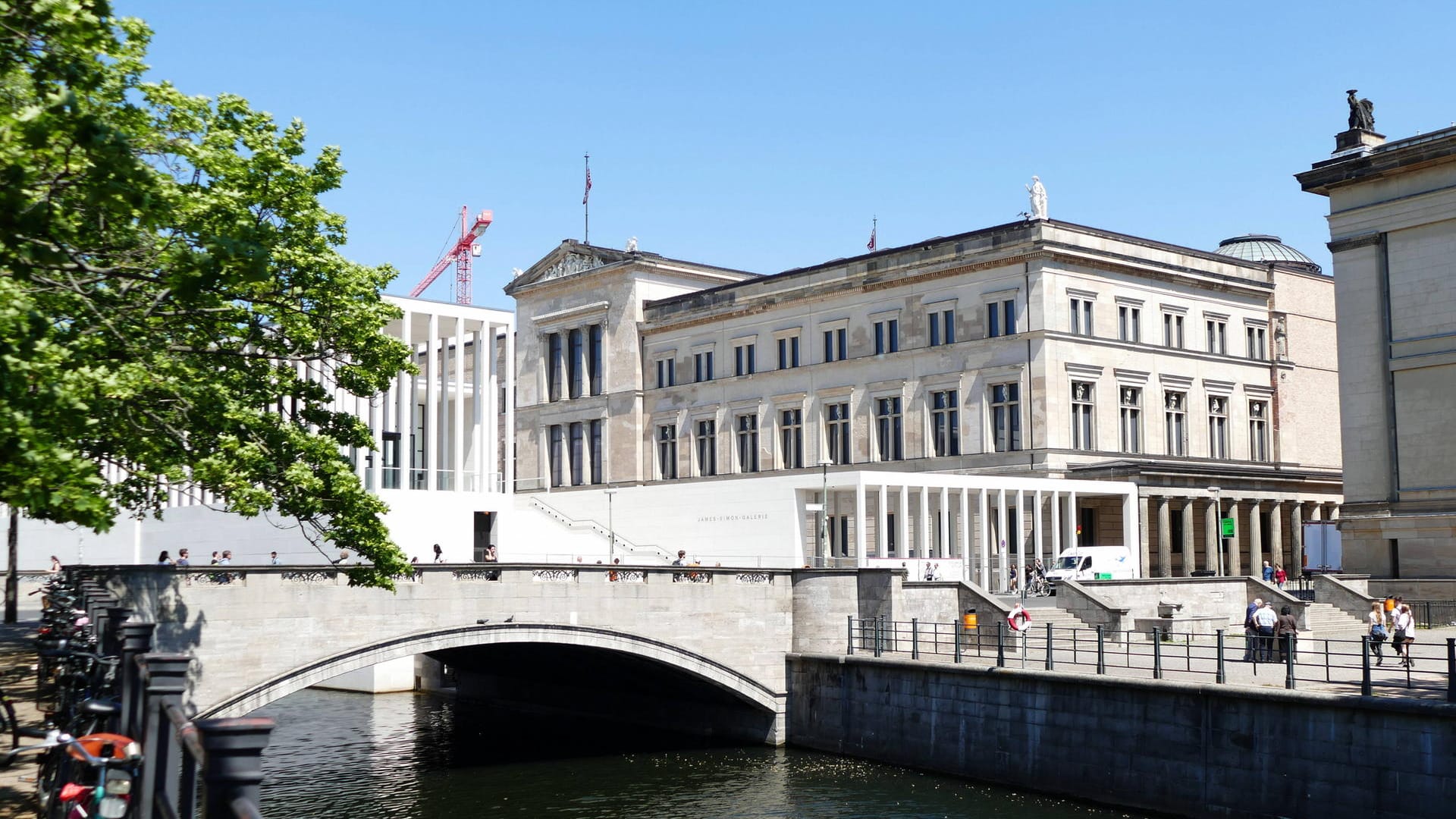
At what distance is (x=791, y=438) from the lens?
75.9m

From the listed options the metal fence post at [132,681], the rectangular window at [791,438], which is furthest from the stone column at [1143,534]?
the metal fence post at [132,681]

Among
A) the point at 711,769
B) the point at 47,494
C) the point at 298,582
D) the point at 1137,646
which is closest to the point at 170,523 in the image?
the point at 298,582

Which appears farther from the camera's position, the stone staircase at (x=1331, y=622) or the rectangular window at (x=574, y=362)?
the rectangular window at (x=574, y=362)

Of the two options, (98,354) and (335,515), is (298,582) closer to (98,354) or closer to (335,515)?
(335,515)

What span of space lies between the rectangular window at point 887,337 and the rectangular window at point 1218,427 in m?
15.6

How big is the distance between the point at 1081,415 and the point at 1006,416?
3.30 m

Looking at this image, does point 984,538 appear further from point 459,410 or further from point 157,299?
point 157,299

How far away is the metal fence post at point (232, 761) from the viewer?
19.2ft

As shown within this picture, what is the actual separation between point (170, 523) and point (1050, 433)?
3683 centimetres

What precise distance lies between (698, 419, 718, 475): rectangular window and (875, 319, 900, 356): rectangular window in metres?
11.9

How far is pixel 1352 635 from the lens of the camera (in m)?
46.4

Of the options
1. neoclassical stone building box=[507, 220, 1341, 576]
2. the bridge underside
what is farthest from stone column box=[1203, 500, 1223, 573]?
the bridge underside

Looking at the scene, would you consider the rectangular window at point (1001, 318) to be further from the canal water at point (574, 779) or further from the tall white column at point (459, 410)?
the canal water at point (574, 779)

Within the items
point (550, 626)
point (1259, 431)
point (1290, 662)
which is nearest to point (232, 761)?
point (1290, 662)
